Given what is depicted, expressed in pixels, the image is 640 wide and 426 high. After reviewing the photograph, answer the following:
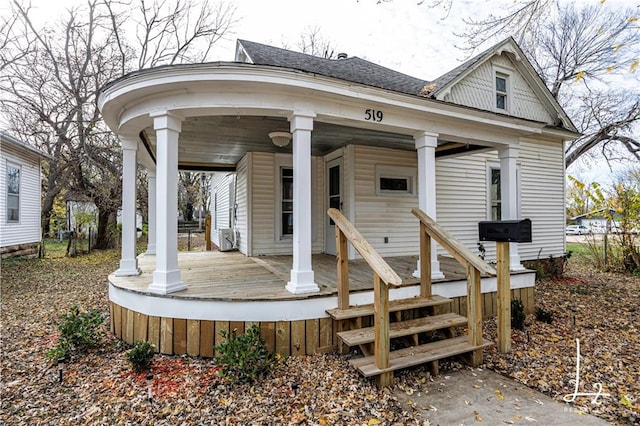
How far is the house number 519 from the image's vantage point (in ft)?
12.7

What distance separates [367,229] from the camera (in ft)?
20.3

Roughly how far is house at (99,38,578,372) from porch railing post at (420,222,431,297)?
0.07 ft

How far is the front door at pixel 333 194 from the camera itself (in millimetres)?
6355

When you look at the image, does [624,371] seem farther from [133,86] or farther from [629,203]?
[629,203]

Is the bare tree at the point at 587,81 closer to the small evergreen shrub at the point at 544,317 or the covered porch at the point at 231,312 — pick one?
the small evergreen shrub at the point at 544,317

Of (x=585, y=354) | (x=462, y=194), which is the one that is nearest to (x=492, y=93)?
(x=462, y=194)

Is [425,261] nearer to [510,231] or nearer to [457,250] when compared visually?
[457,250]

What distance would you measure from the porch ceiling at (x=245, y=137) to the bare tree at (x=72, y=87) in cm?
596

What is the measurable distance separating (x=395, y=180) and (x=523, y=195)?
11.9ft

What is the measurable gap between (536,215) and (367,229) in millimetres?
4862

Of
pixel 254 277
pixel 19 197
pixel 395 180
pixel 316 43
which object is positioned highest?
pixel 316 43

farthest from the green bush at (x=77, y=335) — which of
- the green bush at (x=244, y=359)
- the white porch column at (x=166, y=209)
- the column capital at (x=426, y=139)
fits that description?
the column capital at (x=426, y=139)

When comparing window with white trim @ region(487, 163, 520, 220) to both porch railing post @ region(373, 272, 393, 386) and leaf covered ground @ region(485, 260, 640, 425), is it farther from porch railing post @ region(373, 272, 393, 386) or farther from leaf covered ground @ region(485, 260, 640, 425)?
porch railing post @ region(373, 272, 393, 386)

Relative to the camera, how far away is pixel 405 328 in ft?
10.3
